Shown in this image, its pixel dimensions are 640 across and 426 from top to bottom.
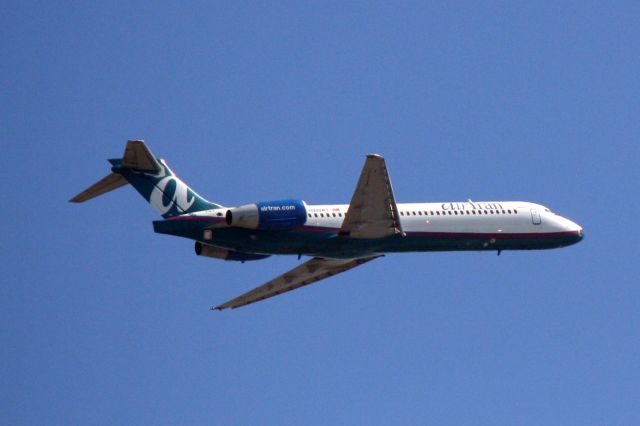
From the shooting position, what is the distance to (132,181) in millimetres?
58812

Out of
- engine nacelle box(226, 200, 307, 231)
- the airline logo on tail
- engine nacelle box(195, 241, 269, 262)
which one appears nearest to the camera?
engine nacelle box(226, 200, 307, 231)

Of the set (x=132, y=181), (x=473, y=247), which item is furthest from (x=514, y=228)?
(x=132, y=181)

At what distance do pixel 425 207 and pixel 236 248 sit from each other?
9403 millimetres

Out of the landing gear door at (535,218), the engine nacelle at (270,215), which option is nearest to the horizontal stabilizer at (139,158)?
the engine nacelle at (270,215)

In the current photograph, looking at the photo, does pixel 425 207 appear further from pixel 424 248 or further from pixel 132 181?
pixel 132 181

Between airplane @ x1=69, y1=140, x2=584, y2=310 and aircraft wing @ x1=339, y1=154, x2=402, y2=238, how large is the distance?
0.13 feet

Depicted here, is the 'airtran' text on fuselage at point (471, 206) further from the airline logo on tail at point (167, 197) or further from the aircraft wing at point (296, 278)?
the airline logo on tail at point (167, 197)

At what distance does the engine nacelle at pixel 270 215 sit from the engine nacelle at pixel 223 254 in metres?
3.13

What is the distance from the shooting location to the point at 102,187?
58.7 m

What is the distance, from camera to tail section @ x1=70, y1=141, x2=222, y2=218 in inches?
2306

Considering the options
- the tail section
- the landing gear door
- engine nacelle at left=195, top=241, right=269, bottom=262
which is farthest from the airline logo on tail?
the landing gear door

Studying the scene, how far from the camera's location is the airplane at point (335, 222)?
58.1 meters

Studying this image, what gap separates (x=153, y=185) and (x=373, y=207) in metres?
9.20

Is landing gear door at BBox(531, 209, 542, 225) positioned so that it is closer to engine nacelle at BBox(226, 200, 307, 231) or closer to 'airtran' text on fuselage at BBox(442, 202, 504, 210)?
'airtran' text on fuselage at BBox(442, 202, 504, 210)
